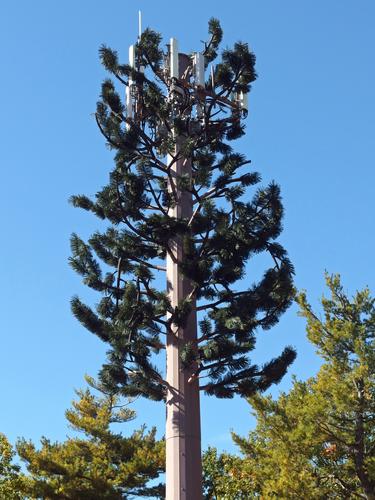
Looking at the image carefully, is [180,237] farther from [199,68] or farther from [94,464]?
[94,464]

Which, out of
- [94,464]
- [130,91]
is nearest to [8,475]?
[94,464]

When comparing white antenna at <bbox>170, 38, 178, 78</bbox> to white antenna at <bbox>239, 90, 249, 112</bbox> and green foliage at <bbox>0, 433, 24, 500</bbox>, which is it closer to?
white antenna at <bbox>239, 90, 249, 112</bbox>

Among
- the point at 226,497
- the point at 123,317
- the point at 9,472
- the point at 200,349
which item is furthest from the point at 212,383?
the point at 226,497

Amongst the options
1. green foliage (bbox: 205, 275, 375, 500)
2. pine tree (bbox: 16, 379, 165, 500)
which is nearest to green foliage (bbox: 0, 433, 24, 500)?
pine tree (bbox: 16, 379, 165, 500)

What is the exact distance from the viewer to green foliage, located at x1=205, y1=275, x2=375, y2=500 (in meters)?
11.9

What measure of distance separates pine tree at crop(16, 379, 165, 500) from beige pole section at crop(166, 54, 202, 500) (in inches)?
327

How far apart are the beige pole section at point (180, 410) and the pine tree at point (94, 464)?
8.30 m

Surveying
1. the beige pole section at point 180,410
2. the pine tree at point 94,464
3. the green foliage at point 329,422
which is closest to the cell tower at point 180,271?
the beige pole section at point 180,410

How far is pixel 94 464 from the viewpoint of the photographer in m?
16.6

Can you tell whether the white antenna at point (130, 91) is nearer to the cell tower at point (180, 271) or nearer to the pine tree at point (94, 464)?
the cell tower at point (180, 271)

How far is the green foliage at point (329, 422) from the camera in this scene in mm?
11914

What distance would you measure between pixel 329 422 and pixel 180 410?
604 centimetres

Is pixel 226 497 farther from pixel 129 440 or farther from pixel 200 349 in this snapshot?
pixel 200 349

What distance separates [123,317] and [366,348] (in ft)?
21.8
